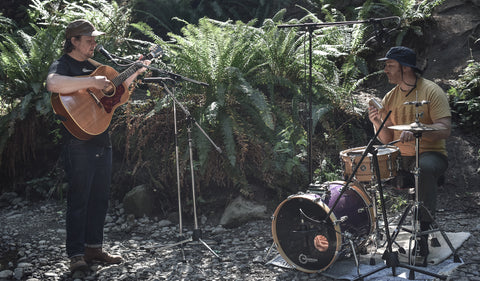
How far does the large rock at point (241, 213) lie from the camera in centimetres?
507

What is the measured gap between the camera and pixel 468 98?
617cm

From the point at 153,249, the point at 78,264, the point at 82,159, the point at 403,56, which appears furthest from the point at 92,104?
the point at 403,56

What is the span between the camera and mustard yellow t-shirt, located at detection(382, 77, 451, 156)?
3.88 meters

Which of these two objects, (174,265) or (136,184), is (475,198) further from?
(136,184)

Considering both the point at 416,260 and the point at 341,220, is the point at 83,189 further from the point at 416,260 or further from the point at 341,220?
the point at 416,260

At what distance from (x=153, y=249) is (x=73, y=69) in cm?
186

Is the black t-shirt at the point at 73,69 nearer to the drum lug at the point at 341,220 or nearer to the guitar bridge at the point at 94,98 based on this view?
the guitar bridge at the point at 94,98

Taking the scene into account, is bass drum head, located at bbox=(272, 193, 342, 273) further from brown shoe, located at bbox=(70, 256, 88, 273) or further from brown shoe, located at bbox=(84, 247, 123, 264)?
brown shoe, located at bbox=(70, 256, 88, 273)

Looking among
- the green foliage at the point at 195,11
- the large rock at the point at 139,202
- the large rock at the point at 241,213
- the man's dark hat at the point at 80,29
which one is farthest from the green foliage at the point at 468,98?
the man's dark hat at the point at 80,29

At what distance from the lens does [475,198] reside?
513cm

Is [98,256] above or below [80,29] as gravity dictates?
below

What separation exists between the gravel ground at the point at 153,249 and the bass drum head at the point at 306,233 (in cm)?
16

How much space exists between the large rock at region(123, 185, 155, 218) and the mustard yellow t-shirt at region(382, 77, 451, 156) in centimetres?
292

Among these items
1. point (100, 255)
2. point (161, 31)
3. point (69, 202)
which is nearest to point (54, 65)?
point (69, 202)
